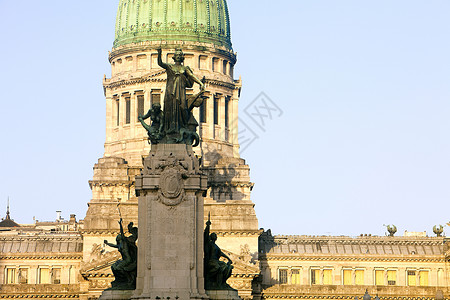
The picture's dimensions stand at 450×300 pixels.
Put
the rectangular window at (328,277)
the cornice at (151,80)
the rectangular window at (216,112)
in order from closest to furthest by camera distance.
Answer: the rectangular window at (328,277) < the cornice at (151,80) < the rectangular window at (216,112)

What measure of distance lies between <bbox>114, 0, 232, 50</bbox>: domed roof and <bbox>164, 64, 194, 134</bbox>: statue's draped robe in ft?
317

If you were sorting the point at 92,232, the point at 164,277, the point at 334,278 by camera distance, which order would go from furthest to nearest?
the point at 334,278 < the point at 92,232 < the point at 164,277

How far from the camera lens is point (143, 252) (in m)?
88.9

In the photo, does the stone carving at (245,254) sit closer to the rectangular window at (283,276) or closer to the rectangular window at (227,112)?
the rectangular window at (283,276)

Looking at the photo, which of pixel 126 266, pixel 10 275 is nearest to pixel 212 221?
pixel 10 275

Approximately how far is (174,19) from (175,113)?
98.5m

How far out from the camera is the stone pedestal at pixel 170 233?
88438 millimetres

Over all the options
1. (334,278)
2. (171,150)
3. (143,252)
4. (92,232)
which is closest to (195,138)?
(171,150)

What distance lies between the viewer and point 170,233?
8869cm

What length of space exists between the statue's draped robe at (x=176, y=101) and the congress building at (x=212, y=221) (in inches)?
2883

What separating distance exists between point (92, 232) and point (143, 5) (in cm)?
3412

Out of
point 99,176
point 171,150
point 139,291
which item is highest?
point 99,176

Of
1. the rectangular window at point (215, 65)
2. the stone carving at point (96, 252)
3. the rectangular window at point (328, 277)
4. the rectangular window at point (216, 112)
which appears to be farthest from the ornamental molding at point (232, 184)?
the stone carving at point (96, 252)

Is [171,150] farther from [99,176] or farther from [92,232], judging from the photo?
[99,176]
